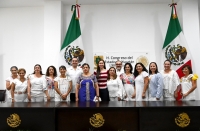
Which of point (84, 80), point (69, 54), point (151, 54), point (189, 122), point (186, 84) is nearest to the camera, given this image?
point (189, 122)

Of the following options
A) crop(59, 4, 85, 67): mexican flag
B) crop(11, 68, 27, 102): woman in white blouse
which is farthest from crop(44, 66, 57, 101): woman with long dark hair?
crop(59, 4, 85, 67): mexican flag

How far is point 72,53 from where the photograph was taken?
445cm

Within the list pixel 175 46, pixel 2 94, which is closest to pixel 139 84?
pixel 175 46

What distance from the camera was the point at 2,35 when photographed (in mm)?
4930

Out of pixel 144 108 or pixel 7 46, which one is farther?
pixel 7 46

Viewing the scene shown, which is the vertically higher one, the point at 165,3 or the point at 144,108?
the point at 165,3

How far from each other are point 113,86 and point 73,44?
5.36ft

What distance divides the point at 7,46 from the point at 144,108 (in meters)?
4.12

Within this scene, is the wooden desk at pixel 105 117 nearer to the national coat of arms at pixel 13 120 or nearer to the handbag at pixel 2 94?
the national coat of arms at pixel 13 120

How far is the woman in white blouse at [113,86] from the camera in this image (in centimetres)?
336

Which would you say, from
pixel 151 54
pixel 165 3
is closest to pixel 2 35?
pixel 151 54

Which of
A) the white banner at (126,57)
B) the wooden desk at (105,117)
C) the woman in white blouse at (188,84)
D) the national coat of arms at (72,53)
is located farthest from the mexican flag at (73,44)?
the wooden desk at (105,117)

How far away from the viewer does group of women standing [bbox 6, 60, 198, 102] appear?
331cm

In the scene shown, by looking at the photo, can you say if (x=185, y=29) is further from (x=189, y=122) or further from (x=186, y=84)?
(x=189, y=122)
